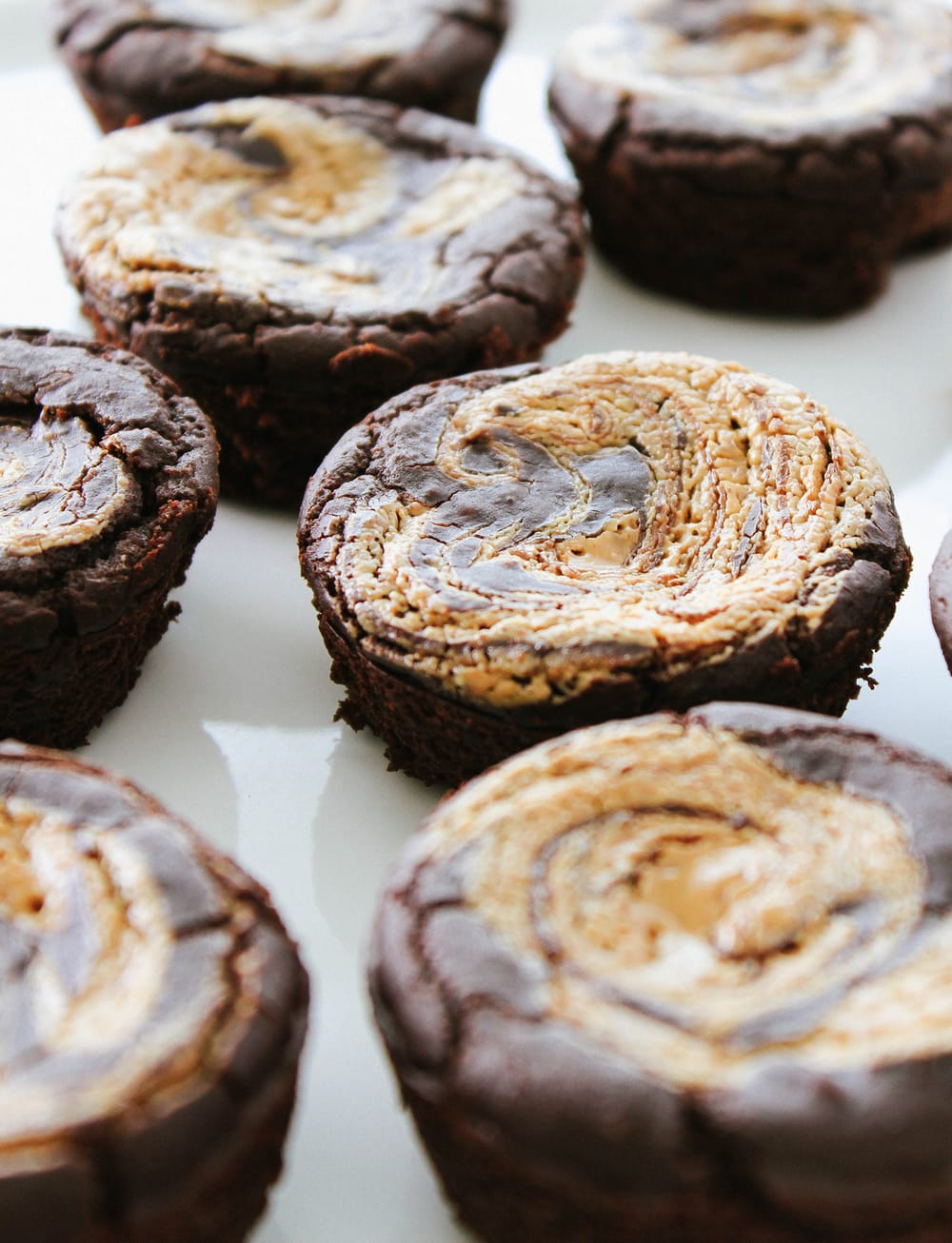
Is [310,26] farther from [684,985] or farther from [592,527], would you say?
[684,985]

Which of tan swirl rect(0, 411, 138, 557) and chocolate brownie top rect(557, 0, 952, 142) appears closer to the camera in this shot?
tan swirl rect(0, 411, 138, 557)

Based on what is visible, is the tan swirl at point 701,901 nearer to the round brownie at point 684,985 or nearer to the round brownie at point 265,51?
the round brownie at point 684,985

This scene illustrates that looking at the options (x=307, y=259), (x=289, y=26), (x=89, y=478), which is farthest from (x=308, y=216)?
(x=89, y=478)

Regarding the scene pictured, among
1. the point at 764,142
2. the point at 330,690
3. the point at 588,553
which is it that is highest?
the point at 764,142

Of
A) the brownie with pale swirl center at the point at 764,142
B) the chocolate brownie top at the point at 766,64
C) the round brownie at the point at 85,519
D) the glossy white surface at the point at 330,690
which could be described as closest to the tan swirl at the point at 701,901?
the glossy white surface at the point at 330,690

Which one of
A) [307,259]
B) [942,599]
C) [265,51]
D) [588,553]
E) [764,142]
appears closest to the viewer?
[942,599]

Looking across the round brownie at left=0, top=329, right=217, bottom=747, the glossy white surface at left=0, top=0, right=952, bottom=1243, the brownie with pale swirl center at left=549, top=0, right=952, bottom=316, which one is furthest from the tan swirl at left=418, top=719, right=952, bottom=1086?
the brownie with pale swirl center at left=549, top=0, right=952, bottom=316

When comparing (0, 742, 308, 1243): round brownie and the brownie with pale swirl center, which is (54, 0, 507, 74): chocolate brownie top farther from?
(0, 742, 308, 1243): round brownie
